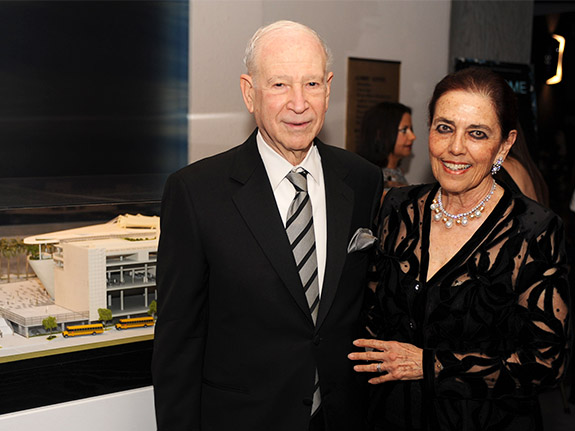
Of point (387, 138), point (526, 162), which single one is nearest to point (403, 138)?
point (387, 138)

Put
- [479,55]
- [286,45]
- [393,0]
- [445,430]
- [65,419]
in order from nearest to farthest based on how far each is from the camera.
A: [286,45]
[445,430]
[65,419]
[393,0]
[479,55]

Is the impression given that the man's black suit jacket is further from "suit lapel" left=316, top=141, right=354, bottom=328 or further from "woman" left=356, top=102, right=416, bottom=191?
"woman" left=356, top=102, right=416, bottom=191

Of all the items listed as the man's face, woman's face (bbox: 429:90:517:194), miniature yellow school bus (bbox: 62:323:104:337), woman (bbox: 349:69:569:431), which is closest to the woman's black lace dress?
woman (bbox: 349:69:569:431)

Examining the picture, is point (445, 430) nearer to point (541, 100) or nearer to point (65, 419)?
point (65, 419)

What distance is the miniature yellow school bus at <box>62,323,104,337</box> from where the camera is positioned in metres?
2.40

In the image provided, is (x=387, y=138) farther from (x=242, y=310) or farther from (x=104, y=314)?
(x=242, y=310)

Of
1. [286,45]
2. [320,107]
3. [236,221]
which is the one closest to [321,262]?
[236,221]

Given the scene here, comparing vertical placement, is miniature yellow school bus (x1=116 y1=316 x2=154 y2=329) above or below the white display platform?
above

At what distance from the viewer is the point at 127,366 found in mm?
2486

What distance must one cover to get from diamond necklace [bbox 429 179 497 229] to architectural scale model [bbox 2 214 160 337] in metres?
1.04

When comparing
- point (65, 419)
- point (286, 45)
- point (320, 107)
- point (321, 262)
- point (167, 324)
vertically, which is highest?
point (286, 45)

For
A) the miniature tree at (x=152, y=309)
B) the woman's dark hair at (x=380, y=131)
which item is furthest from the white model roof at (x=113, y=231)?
the woman's dark hair at (x=380, y=131)

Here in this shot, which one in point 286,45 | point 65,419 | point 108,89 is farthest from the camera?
point 108,89

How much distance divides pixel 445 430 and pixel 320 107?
3.20ft
